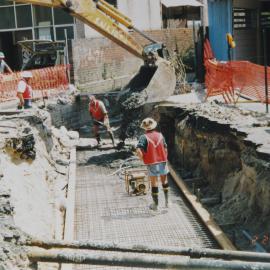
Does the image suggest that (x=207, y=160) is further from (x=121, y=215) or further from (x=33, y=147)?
(x=33, y=147)

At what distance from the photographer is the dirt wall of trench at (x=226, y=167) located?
7902mm

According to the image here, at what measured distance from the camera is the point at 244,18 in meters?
18.8

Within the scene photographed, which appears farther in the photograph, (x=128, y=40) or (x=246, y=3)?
(x=246, y=3)

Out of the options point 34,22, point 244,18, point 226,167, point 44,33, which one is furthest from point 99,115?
point 34,22

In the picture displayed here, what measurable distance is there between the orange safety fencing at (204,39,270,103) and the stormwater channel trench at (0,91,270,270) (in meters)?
1.31

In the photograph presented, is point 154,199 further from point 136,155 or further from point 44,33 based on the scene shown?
point 44,33

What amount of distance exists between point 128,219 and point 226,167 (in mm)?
2413

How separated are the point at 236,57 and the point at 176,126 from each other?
6362mm

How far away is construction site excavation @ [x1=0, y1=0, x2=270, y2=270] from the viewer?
4.82 meters

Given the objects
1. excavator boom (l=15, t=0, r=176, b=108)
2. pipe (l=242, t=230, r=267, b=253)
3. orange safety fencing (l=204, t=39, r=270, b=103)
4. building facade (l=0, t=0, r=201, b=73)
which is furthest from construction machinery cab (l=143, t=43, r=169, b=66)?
pipe (l=242, t=230, r=267, b=253)

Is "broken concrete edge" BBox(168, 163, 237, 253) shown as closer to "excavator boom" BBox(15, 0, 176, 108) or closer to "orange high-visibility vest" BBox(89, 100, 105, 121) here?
"orange high-visibility vest" BBox(89, 100, 105, 121)

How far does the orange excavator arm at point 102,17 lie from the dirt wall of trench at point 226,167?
270 cm

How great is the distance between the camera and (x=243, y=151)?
29.6ft

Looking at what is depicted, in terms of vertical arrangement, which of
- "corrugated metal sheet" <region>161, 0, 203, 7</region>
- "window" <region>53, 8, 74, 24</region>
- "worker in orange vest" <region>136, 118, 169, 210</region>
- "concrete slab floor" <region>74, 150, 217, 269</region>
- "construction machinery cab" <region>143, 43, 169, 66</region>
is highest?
"corrugated metal sheet" <region>161, 0, 203, 7</region>
